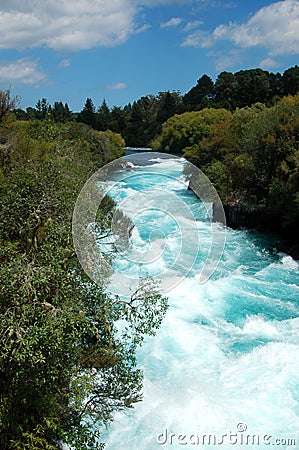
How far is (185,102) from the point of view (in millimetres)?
56875

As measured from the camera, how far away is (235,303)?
1059cm

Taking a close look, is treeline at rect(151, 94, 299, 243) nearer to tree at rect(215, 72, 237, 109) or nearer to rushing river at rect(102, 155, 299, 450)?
rushing river at rect(102, 155, 299, 450)

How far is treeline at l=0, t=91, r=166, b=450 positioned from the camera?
4273 millimetres

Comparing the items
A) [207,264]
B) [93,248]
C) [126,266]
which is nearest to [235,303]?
[126,266]

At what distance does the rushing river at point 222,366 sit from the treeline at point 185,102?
35.0 m

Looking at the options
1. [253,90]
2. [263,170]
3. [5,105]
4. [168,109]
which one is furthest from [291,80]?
[5,105]

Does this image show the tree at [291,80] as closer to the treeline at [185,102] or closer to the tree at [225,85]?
the treeline at [185,102]

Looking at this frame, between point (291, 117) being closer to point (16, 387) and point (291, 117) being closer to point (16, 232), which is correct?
point (16, 232)

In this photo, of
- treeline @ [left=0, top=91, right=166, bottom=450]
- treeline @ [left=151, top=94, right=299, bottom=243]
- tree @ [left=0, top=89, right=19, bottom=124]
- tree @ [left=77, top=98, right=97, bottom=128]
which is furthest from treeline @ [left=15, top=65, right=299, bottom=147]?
treeline @ [left=0, top=91, right=166, bottom=450]

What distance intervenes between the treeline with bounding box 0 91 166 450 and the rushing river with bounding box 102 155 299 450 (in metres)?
1.34

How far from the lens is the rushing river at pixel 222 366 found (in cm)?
638

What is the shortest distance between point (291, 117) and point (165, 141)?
946 inches

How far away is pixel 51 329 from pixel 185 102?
55460mm

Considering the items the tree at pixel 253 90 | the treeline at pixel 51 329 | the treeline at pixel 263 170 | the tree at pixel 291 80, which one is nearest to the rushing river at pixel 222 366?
the treeline at pixel 51 329
